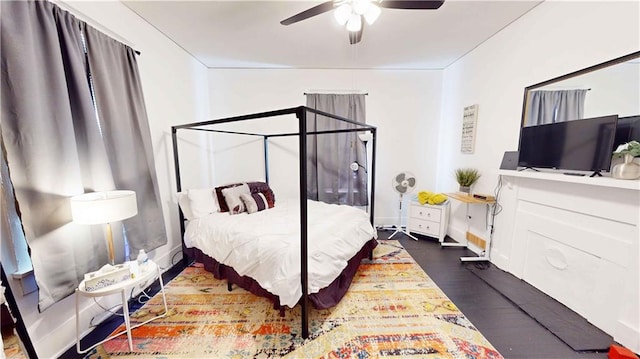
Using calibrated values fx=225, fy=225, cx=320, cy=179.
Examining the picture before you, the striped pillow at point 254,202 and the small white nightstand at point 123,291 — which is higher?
the striped pillow at point 254,202

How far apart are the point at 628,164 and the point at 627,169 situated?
0.12ft

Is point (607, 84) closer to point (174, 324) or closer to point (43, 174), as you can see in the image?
point (174, 324)

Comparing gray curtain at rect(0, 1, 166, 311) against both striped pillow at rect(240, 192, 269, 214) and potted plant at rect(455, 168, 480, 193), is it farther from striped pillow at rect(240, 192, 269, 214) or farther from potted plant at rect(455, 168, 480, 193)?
potted plant at rect(455, 168, 480, 193)

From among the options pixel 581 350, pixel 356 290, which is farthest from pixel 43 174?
pixel 581 350

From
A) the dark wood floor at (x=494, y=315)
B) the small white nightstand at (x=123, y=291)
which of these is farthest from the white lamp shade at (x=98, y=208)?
the dark wood floor at (x=494, y=315)

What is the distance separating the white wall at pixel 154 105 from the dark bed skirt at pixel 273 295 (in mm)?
702

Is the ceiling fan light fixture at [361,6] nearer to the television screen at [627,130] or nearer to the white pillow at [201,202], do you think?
the television screen at [627,130]

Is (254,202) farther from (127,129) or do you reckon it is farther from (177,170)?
(127,129)

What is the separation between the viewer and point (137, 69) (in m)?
2.09

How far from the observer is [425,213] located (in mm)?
3336

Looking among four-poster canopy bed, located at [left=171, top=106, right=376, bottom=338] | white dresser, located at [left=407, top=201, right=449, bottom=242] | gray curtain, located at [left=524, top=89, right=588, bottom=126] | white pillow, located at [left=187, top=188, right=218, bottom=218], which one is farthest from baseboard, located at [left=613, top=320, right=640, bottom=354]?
white pillow, located at [left=187, top=188, right=218, bottom=218]

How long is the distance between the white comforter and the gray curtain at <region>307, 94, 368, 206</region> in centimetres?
114

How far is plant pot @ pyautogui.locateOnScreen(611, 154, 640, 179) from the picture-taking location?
1.49 metres

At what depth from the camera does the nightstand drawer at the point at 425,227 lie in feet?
10.7
